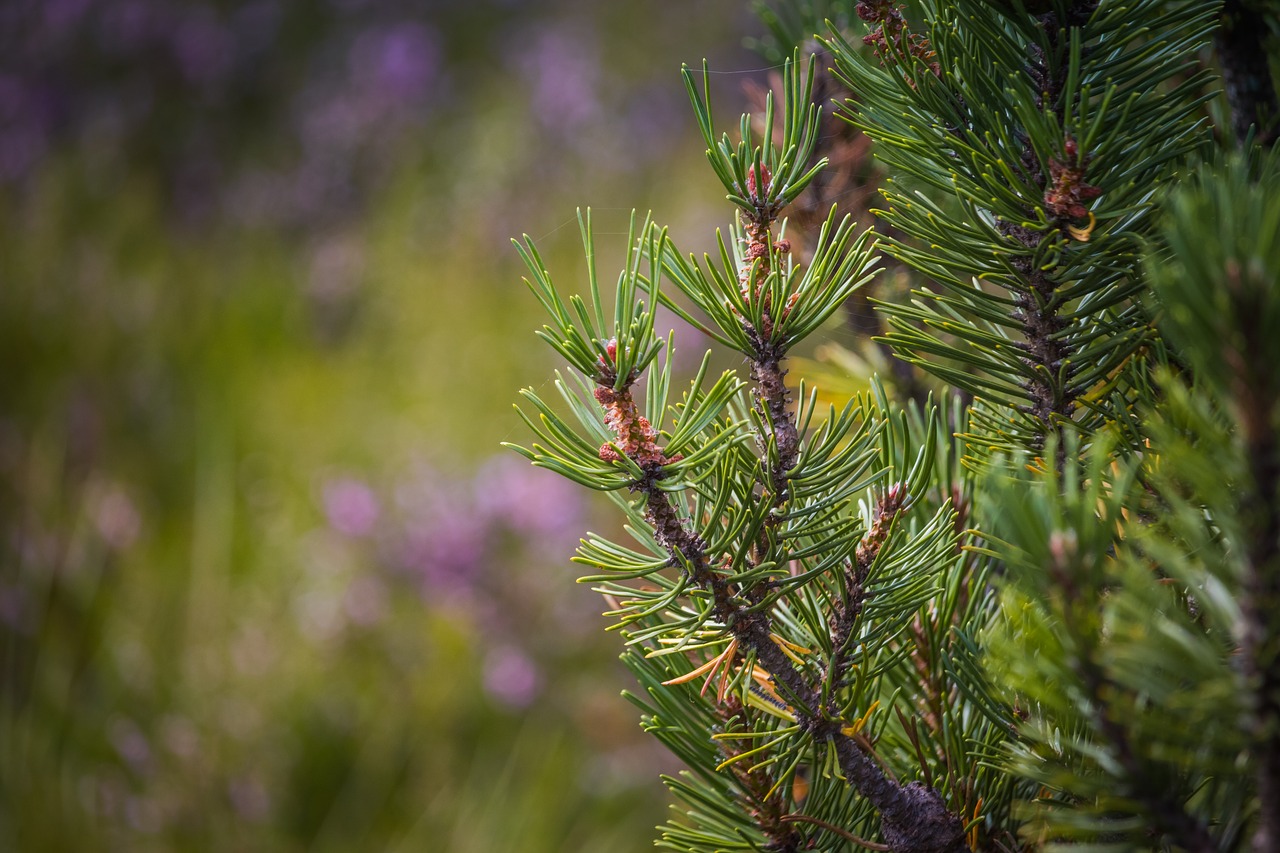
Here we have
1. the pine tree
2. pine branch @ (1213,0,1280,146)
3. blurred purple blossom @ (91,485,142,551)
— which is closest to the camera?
the pine tree

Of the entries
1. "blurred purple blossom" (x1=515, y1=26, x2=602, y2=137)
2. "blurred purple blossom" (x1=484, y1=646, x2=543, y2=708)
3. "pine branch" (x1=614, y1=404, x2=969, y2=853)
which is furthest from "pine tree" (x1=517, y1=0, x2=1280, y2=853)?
"blurred purple blossom" (x1=515, y1=26, x2=602, y2=137)

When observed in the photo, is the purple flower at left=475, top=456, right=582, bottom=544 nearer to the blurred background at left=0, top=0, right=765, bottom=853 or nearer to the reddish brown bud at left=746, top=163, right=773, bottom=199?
the blurred background at left=0, top=0, right=765, bottom=853

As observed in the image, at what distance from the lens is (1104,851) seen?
18 cm

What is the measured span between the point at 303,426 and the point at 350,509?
48cm

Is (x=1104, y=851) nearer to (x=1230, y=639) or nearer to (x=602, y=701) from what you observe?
(x=1230, y=639)

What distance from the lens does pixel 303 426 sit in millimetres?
1851

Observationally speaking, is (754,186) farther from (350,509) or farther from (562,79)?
(562,79)

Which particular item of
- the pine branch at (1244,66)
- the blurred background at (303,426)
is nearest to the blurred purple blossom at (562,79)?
the blurred background at (303,426)

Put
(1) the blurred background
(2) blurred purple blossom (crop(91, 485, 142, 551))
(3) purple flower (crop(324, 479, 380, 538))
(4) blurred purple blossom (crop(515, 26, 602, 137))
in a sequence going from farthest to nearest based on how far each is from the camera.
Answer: (4) blurred purple blossom (crop(515, 26, 602, 137)) < (3) purple flower (crop(324, 479, 380, 538)) < (2) blurred purple blossom (crop(91, 485, 142, 551)) < (1) the blurred background

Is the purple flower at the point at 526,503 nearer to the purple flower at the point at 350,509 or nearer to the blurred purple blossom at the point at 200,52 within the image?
the purple flower at the point at 350,509

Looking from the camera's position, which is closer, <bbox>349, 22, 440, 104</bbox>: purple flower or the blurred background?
the blurred background

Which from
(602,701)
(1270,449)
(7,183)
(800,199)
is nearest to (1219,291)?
(1270,449)

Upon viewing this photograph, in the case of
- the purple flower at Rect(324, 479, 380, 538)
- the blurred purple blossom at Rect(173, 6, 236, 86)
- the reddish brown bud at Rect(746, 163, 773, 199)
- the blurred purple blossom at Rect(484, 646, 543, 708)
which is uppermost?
the blurred purple blossom at Rect(173, 6, 236, 86)

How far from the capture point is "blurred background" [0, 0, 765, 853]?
113 cm
